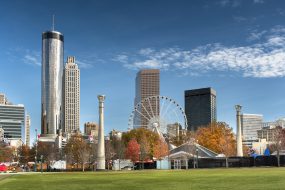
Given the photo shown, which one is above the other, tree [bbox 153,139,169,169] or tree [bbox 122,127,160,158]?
tree [bbox 122,127,160,158]

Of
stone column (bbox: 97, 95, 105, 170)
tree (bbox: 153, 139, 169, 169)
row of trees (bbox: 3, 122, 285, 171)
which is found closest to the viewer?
stone column (bbox: 97, 95, 105, 170)

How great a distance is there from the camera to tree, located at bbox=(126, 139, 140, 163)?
5305 inches

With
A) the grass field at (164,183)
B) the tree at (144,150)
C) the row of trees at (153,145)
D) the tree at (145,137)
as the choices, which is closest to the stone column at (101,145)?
the row of trees at (153,145)

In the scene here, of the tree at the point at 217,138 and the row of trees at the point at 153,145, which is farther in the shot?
the tree at the point at 217,138

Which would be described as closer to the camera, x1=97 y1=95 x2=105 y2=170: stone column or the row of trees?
x1=97 y1=95 x2=105 y2=170: stone column

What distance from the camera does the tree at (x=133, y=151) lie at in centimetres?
13475

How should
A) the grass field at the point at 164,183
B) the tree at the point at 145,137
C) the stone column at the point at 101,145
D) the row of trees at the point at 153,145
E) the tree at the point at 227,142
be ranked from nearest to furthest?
the grass field at the point at 164,183 → the stone column at the point at 101,145 → the tree at the point at 227,142 → the row of trees at the point at 153,145 → the tree at the point at 145,137

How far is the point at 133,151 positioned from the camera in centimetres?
13550

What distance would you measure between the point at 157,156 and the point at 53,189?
102 m

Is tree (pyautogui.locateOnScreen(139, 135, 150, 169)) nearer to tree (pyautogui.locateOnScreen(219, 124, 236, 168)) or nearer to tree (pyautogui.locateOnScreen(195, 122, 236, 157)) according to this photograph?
tree (pyautogui.locateOnScreen(195, 122, 236, 157))

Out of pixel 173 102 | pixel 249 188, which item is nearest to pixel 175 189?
pixel 249 188

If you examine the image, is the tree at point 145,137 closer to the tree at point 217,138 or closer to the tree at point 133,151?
the tree at point 133,151

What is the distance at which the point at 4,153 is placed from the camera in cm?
17712

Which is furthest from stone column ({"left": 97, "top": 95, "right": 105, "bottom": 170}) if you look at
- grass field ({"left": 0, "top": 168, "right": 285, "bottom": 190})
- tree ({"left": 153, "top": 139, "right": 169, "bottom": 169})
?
grass field ({"left": 0, "top": 168, "right": 285, "bottom": 190})
